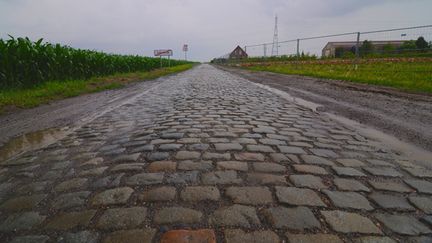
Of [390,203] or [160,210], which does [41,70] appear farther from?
[390,203]

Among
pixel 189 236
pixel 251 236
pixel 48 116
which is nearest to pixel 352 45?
pixel 48 116

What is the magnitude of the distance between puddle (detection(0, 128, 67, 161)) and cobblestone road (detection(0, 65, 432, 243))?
266 millimetres

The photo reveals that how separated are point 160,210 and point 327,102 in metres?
6.33

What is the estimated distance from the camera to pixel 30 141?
13.3ft

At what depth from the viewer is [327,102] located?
23.6 feet

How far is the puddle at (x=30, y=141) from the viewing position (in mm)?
3572

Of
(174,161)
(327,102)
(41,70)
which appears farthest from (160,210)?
(41,70)

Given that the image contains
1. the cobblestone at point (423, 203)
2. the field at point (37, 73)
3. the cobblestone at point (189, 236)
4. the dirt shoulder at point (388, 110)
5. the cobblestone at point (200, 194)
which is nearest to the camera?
the cobblestone at point (189, 236)

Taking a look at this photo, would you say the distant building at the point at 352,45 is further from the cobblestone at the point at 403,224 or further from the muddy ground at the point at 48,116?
the cobblestone at the point at 403,224

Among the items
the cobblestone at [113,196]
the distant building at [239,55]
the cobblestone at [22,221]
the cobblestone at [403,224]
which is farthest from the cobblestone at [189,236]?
A: the distant building at [239,55]

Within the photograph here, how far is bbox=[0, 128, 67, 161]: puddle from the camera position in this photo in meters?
3.57

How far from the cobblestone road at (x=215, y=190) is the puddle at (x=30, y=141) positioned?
0.27 m

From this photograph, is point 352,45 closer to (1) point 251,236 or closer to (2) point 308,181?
(2) point 308,181

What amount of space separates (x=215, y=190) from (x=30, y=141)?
3.32m
